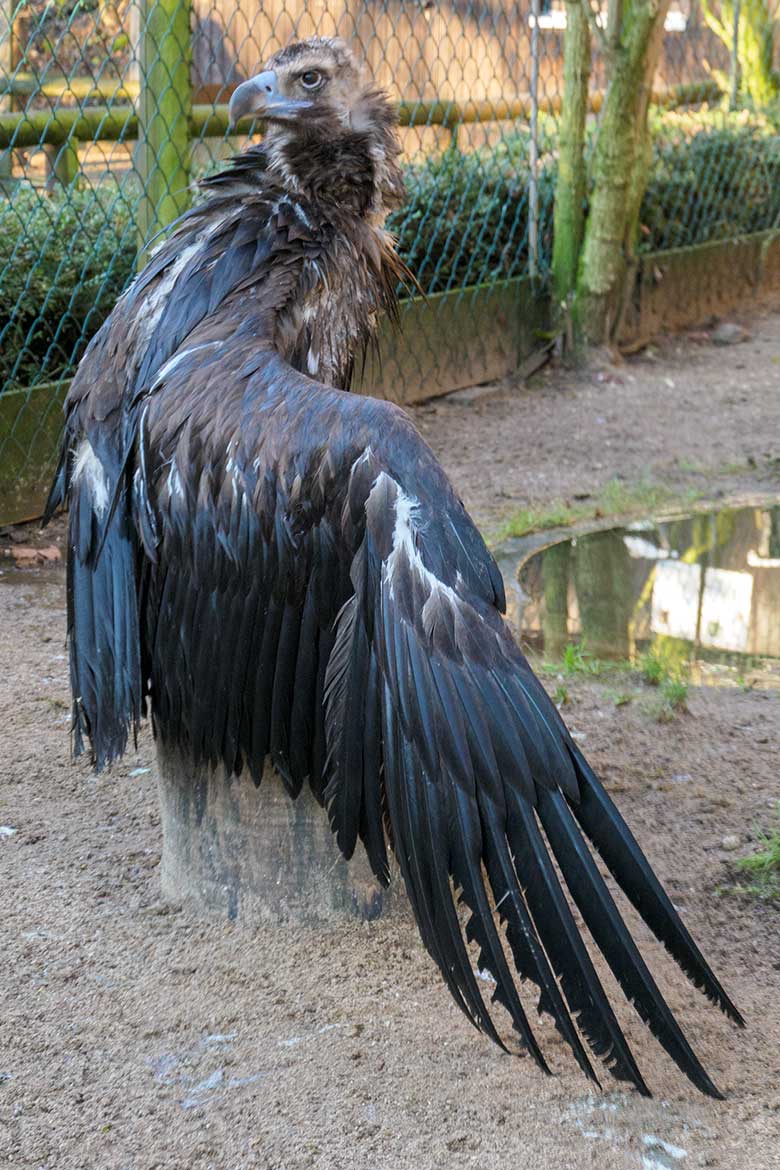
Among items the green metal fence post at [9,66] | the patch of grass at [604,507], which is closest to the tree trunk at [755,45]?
the patch of grass at [604,507]

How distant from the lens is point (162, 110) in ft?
17.2

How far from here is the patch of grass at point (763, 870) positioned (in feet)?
9.95

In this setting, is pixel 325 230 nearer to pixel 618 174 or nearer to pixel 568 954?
pixel 568 954

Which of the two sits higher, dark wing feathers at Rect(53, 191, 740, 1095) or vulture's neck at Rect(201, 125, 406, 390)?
vulture's neck at Rect(201, 125, 406, 390)

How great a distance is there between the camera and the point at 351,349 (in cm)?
296

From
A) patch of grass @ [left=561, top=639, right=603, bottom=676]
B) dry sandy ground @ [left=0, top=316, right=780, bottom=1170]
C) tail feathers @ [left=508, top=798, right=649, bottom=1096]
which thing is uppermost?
tail feathers @ [left=508, top=798, right=649, bottom=1096]

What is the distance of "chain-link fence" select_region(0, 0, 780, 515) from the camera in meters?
5.25

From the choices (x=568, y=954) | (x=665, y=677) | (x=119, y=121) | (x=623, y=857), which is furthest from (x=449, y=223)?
(x=568, y=954)

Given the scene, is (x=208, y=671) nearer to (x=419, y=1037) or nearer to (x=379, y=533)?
(x=379, y=533)

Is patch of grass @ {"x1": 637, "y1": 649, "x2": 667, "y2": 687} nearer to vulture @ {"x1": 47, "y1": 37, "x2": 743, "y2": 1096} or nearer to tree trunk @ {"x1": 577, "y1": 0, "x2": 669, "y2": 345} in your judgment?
vulture @ {"x1": 47, "y1": 37, "x2": 743, "y2": 1096}

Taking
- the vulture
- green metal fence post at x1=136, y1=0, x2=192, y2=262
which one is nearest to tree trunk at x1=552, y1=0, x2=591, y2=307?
Answer: green metal fence post at x1=136, y1=0, x2=192, y2=262

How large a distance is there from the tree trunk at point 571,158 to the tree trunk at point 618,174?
7 cm

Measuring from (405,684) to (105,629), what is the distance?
0.74 m

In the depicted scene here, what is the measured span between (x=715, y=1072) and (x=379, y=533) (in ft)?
3.46
